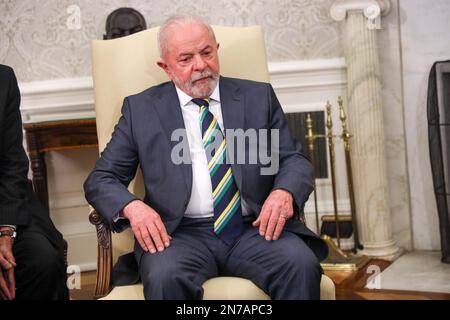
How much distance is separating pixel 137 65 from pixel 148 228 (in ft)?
2.54

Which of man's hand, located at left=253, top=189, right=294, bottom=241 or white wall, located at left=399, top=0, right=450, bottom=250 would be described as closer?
man's hand, located at left=253, top=189, right=294, bottom=241

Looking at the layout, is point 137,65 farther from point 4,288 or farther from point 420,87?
point 420,87

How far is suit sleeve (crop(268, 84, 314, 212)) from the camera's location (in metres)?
2.21

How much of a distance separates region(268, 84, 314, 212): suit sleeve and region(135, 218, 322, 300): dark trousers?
142 mm

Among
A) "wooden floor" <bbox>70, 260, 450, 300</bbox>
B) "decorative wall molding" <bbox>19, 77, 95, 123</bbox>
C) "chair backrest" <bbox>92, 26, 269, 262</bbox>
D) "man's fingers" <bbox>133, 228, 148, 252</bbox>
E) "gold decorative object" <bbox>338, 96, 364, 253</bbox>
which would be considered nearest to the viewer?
"man's fingers" <bbox>133, 228, 148, 252</bbox>

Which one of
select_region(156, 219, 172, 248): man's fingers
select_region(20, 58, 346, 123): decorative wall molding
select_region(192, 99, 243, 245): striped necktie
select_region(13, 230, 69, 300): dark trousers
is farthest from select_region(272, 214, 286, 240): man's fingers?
select_region(20, 58, 346, 123): decorative wall molding

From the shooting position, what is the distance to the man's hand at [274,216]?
214cm

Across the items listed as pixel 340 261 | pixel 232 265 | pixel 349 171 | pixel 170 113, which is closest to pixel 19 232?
pixel 170 113

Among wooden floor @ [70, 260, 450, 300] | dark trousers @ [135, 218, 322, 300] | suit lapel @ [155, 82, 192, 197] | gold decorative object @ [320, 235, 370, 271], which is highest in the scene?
suit lapel @ [155, 82, 192, 197]

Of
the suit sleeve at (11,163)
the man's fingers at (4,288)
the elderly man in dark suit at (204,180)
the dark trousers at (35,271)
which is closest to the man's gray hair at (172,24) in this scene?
the elderly man in dark suit at (204,180)

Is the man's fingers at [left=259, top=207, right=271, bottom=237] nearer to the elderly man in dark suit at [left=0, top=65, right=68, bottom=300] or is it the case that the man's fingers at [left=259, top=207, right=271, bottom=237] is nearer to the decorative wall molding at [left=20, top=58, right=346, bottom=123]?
the elderly man in dark suit at [left=0, top=65, right=68, bottom=300]

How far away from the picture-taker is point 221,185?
7.50 ft

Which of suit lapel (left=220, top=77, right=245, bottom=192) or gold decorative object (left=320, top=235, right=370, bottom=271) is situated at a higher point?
suit lapel (left=220, top=77, right=245, bottom=192)

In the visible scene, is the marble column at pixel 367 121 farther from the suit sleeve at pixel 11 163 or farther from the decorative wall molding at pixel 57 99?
the suit sleeve at pixel 11 163
